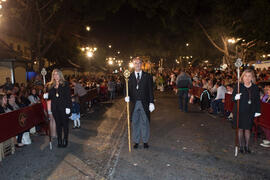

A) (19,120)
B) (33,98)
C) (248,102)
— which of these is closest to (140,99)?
(248,102)

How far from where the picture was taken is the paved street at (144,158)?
15.8 ft

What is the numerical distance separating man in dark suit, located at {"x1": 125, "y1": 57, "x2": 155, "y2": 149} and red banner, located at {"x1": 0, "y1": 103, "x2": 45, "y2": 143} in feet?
9.83

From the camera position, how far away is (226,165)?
5.16 m

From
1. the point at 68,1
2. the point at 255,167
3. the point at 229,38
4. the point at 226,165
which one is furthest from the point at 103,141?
the point at 229,38

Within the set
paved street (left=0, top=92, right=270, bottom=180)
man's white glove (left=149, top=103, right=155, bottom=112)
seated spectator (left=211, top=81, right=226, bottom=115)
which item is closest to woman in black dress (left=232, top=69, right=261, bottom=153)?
paved street (left=0, top=92, right=270, bottom=180)

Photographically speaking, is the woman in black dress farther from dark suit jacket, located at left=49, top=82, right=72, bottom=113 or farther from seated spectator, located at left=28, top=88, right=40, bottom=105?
seated spectator, located at left=28, top=88, right=40, bottom=105

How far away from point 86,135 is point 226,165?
450cm

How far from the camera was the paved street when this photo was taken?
4828 mm

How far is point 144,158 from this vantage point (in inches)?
223

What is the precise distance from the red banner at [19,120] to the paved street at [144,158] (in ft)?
1.85

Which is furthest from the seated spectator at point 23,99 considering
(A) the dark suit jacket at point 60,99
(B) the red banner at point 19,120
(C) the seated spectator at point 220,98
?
(C) the seated spectator at point 220,98

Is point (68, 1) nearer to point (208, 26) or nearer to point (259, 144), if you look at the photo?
point (208, 26)

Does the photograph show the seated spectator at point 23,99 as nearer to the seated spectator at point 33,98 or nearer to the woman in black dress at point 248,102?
the seated spectator at point 33,98

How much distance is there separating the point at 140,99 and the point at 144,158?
1532mm
